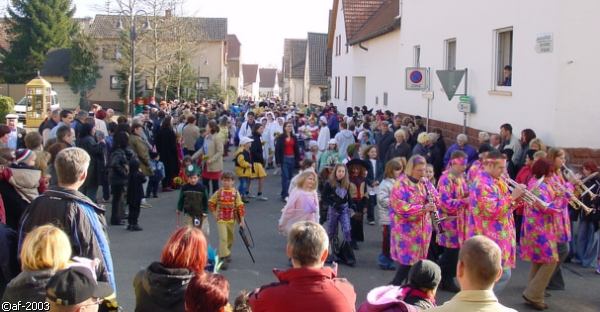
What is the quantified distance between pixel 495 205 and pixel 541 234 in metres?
1.05

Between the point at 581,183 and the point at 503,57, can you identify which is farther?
the point at 503,57

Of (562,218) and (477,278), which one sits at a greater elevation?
(477,278)

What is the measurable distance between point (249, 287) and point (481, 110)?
9090mm

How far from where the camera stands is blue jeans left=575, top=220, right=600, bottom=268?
33.5ft

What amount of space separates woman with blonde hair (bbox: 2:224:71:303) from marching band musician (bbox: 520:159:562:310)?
5.70 metres

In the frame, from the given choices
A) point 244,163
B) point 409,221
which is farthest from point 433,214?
point 244,163

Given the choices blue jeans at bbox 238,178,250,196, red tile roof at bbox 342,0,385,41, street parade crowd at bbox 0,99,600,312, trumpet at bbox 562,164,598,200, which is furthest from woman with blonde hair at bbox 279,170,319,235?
red tile roof at bbox 342,0,385,41

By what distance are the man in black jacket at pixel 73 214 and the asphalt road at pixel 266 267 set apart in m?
2.77

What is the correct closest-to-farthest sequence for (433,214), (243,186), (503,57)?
(433,214) < (503,57) < (243,186)

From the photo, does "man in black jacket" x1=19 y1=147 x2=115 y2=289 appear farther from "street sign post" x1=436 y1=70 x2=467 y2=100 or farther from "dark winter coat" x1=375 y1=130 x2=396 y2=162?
"dark winter coat" x1=375 y1=130 x2=396 y2=162

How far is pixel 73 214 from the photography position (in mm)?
4938

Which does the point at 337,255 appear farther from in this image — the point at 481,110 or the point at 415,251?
the point at 481,110

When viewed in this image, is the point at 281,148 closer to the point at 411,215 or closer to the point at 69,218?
the point at 411,215

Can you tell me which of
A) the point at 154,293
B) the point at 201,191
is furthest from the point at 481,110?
the point at 154,293
